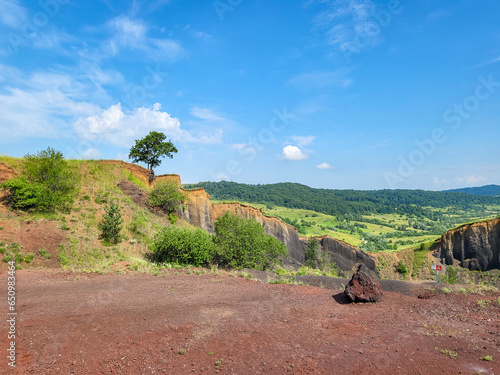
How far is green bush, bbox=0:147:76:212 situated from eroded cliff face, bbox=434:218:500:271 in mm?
A: 56819

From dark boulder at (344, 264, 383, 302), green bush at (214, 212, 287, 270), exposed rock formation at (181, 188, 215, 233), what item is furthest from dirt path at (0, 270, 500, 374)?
exposed rock formation at (181, 188, 215, 233)

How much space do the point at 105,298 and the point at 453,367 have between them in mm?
12803

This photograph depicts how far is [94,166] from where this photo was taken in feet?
99.0

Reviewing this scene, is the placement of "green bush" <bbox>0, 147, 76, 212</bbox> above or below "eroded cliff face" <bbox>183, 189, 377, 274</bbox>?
above

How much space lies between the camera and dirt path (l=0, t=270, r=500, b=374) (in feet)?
24.2

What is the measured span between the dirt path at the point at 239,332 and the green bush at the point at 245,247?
6529mm

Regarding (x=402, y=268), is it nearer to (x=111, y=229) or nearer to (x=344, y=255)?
(x=344, y=255)

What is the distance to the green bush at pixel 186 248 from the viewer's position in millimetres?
19531

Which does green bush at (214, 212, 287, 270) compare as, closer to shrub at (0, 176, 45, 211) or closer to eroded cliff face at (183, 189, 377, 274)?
shrub at (0, 176, 45, 211)

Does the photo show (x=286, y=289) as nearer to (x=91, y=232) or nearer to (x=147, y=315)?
(x=147, y=315)

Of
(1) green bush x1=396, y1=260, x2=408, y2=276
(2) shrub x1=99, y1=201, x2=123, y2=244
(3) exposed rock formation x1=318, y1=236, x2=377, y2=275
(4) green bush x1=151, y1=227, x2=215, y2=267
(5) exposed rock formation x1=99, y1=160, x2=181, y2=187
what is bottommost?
(1) green bush x1=396, y1=260, x2=408, y2=276

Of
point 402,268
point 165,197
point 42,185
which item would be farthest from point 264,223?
point 42,185

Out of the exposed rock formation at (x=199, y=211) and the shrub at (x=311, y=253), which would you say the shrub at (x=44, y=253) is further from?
the shrub at (x=311, y=253)

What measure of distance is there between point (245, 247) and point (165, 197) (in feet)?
49.6
